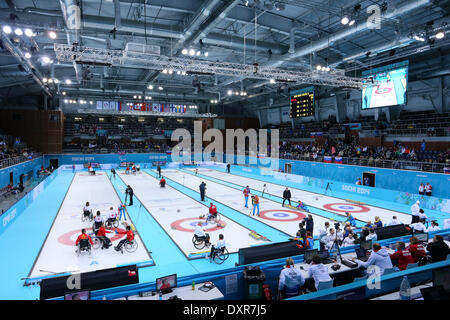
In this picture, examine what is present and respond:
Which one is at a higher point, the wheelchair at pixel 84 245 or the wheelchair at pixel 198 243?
the wheelchair at pixel 84 245

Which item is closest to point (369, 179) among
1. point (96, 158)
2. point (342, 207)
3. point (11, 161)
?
point (342, 207)

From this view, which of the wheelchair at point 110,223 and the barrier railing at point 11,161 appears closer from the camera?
the wheelchair at point 110,223

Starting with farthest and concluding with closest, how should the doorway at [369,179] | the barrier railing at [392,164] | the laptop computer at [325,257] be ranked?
the doorway at [369,179] → the barrier railing at [392,164] → the laptop computer at [325,257]

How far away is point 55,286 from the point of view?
677cm

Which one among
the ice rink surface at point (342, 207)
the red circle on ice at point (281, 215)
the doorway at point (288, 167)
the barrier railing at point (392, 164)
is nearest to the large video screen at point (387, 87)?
the barrier railing at point (392, 164)

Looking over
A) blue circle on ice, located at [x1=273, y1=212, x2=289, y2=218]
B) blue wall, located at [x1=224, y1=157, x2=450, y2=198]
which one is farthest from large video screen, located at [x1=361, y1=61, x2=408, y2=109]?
blue circle on ice, located at [x1=273, y1=212, x2=289, y2=218]

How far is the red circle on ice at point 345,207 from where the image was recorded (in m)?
18.9

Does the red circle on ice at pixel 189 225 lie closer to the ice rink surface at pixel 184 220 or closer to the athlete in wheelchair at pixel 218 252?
the ice rink surface at pixel 184 220

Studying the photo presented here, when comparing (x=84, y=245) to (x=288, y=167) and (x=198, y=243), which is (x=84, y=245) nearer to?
(x=198, y=243)

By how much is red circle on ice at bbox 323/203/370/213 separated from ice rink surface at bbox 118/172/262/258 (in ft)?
24.5

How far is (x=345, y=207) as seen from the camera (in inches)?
781

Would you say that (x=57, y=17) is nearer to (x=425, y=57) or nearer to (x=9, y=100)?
(x=425, y=57)

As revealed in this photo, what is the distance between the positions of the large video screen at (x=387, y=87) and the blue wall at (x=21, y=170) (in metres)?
30.5

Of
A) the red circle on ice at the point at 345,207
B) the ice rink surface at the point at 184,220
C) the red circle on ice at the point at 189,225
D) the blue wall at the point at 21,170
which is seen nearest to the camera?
the ice rink surface at the point at 184,220
